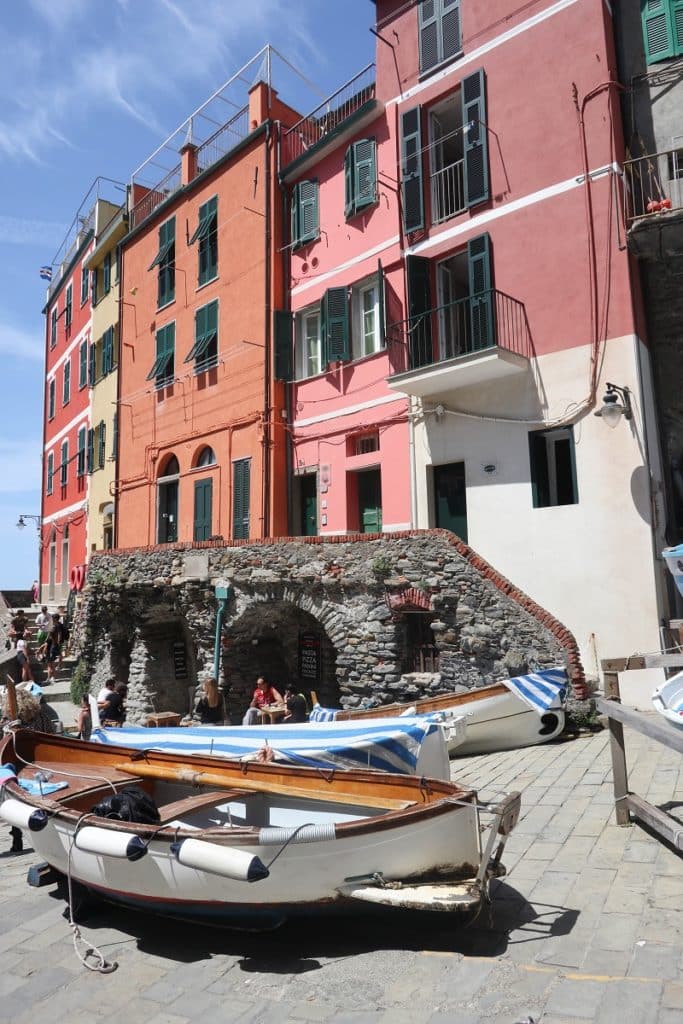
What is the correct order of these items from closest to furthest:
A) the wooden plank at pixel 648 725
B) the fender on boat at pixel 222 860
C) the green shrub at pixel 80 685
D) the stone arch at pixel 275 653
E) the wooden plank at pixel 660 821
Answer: the fender on boat at pixel 222 860 → the wooden plank at pixel 648 725 → the wooden plank at pixel 660 821 → the stone arch at pixel 275 653 → the green shrub at pixel 80 685

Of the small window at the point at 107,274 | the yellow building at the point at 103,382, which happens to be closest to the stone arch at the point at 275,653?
the yellow building at the point at 103,382

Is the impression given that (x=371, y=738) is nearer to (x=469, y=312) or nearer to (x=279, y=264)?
(x=469, y=312)

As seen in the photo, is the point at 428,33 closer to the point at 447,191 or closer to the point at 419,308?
the point at 447,191

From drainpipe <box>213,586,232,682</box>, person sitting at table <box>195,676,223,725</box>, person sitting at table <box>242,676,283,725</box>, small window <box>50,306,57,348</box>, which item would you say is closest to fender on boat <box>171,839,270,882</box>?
person sitting at table <box>195,676,223,725</box>

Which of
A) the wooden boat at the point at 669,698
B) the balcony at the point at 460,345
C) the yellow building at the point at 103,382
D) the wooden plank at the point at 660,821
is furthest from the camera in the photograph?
the yellow building at the point at 103,382

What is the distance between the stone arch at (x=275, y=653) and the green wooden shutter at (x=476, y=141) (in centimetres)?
891

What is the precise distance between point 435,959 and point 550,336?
1044 centimetres

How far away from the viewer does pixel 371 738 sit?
7723 millimetres

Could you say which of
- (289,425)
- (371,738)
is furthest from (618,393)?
(289,425)

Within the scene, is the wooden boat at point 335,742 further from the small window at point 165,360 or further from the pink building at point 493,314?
the small window at point 165,360

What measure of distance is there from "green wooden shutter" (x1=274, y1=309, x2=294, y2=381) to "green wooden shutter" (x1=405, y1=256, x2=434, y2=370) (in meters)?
4.22

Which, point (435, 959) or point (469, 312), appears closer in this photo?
point (435, 959)

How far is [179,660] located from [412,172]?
Answer: 12902mm

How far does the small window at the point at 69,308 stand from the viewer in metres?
30.4
